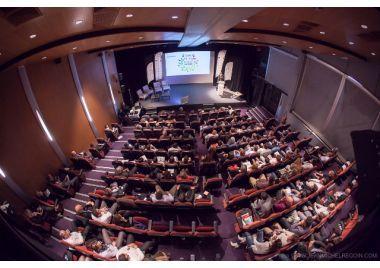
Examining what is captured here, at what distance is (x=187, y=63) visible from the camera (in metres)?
14.9

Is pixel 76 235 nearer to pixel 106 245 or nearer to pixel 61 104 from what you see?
pixel 106 245

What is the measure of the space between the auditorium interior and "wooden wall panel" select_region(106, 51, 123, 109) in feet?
0.50

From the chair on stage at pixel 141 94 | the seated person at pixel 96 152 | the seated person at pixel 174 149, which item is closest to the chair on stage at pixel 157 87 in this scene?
the chair on stage at pixel 141 94

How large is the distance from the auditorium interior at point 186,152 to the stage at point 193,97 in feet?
7.53

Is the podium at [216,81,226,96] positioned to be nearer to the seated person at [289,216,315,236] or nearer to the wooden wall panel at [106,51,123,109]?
the wooden wall panel at [106,51,123,109]

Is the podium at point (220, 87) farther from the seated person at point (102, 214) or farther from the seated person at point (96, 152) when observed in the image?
the seated person at point (102, 214)

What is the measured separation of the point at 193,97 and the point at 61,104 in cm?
738

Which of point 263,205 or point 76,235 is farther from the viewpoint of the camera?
point 263,205

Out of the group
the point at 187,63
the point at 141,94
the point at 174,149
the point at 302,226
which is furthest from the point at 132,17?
the point at 187,63

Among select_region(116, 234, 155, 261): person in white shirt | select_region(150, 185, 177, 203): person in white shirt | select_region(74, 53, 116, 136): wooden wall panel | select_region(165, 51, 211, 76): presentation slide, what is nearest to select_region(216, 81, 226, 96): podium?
select_region(165, 51, 211, 76): presentation slide

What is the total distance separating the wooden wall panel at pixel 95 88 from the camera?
31.3 feet

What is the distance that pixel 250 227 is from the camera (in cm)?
519

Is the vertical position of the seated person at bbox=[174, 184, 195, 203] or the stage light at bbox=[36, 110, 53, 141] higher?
the stage light at bbox=[36, 110, 53, 141]

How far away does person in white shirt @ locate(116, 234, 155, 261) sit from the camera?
453 cm
